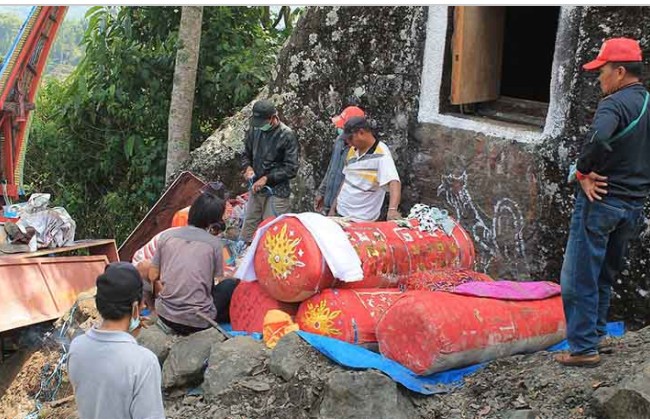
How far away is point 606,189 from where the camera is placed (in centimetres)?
461

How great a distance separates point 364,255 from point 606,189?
5.85 feet

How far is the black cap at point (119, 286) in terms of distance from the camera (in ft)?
10.6

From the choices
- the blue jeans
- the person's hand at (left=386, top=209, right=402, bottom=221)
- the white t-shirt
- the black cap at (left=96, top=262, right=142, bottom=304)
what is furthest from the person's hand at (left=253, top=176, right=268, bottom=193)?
the black cap at (left=96, top=262, right=142, bottom=304)

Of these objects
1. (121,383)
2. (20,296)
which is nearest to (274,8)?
(20,296)

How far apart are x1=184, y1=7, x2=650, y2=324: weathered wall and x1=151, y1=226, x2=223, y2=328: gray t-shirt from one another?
2131mm

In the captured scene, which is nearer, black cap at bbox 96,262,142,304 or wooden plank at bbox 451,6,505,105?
black cap at bbox 96,262,142,304

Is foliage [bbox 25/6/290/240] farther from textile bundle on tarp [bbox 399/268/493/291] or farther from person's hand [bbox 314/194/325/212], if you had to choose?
textile bundle on tarp [bbox 399/268/493/291]

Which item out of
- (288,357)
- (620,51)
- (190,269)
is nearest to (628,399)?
(620,51)

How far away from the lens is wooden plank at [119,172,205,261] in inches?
360

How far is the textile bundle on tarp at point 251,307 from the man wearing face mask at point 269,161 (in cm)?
165

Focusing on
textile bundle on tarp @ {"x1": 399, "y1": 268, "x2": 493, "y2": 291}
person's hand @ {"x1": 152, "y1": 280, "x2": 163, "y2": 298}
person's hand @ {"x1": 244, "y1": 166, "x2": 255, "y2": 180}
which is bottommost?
person's hand @ {"x1": 152, "y1": 280, "x2": 163, "y2": 298}

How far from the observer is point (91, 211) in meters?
11.8

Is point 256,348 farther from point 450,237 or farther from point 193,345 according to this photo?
point 450,237

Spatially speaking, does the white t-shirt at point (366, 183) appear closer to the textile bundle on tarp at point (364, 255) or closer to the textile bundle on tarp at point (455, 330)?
the textile bundle on tarp at point (364, 255)
